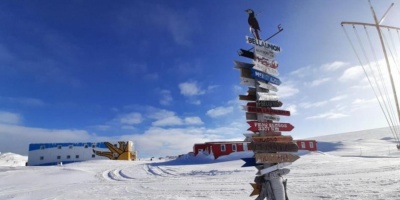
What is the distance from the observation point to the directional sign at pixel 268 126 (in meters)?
8.95

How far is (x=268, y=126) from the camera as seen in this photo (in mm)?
9297

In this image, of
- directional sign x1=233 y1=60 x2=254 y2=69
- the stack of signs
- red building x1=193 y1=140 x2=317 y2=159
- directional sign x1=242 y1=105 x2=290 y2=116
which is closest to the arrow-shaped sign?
the stack of signs

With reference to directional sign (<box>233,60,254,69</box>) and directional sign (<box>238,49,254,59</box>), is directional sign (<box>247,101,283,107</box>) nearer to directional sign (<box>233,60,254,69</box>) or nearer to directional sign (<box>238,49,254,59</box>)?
directional sign (<box>233,60,254,69</box>)

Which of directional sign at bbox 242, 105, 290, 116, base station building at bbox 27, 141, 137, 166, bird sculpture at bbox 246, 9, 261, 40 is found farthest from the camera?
base station building at bbox 27, 141, 137, 166

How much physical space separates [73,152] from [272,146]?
6106 centimetres

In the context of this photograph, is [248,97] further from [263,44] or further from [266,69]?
[263,44]

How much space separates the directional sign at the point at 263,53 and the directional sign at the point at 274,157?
11.5ft

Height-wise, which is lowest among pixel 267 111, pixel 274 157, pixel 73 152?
pixel 274 157

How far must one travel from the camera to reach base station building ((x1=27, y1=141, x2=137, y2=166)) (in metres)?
59.6

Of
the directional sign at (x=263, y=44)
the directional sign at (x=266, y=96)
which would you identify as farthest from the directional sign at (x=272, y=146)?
the directional sign at (x=263, y=44)

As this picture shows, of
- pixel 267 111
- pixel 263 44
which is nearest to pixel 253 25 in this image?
pixel 263 44

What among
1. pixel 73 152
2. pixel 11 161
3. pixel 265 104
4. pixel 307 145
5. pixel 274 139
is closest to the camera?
pixel 274 139

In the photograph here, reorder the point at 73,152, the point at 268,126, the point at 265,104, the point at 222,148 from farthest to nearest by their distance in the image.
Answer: the point at 73,152
the point at 222,148
the point at 265,104
the point at 268,126

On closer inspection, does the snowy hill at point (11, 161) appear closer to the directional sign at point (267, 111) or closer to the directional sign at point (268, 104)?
the directional sign at point (267, 111)
